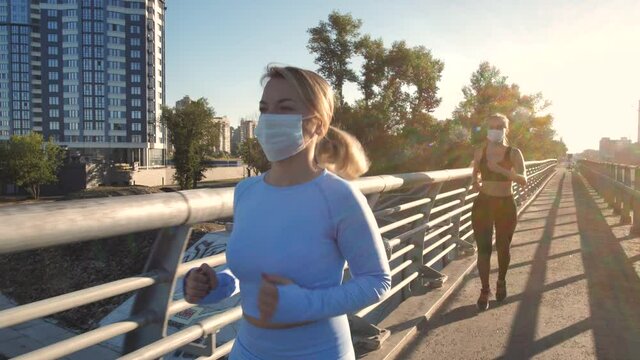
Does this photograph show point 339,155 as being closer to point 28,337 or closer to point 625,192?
point 625,192

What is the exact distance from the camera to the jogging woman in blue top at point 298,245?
5.05ft

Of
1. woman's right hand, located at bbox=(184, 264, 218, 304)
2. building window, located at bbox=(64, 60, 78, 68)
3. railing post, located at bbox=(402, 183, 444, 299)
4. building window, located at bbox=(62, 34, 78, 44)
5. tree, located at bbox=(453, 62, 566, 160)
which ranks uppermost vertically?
building window, located at bbox=(62, 34, 78, 44)

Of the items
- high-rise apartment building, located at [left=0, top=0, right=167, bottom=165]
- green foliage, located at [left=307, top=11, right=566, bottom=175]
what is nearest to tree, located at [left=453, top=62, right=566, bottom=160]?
green foliage, located at [left=307, top=11, right=566, bottom=175]

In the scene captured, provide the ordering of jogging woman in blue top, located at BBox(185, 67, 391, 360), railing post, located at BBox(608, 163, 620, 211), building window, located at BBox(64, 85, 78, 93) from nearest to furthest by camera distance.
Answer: jogging woman in blue top, located at BBox(185, 67, 391, 360) → railing post, located at BBox(608, 163, 620, 211) → building window, located at BBox(64, 85, 78, 93)

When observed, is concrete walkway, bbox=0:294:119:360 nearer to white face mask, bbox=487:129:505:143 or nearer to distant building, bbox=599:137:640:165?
white face mask, bbox=487:129:505:143

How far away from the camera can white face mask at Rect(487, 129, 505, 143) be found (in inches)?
202

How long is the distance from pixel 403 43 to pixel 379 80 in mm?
4203

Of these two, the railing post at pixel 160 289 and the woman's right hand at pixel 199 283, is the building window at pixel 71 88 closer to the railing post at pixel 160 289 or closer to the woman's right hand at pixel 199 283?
the railing post at pixel 160 289

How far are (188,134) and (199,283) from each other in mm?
61030

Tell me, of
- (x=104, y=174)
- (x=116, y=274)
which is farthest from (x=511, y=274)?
(x=104, y=174)

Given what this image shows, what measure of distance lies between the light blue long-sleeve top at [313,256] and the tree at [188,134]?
197 ft

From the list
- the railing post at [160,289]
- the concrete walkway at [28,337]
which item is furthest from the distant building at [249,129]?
the concrete walkway at [28,337]

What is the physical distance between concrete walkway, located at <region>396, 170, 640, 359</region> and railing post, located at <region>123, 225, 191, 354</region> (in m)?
2.28

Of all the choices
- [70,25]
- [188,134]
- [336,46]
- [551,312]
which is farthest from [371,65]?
[70,25]
